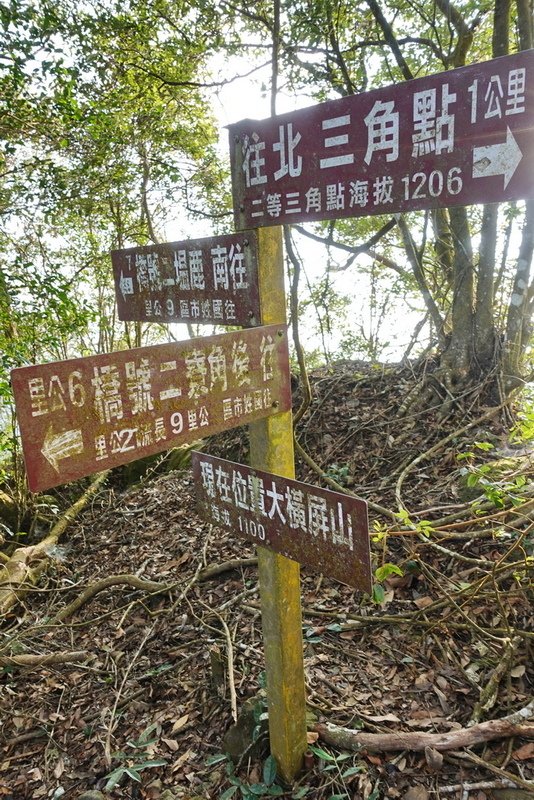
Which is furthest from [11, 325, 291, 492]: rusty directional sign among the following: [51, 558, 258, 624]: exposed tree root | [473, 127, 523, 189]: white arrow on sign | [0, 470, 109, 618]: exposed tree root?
[0, 470, 109, 618]: exposed tree root

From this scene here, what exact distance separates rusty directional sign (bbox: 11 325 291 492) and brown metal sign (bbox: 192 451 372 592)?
1.03ft

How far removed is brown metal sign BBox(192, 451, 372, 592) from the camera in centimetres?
165

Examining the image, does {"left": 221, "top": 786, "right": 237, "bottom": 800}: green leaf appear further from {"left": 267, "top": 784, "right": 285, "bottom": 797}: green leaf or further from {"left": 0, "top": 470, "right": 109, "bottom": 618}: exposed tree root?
{"left": 0, "top": 470, "right": 109, "bottom": 618}: exposed tree root

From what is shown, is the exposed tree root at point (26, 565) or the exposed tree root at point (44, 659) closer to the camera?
the exposed tree root at point (44, 659)

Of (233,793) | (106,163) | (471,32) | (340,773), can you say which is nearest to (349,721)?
(340,773)

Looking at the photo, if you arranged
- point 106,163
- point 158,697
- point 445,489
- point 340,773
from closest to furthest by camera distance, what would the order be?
point 340,773
point 158,697
point 445,489
point 106,163

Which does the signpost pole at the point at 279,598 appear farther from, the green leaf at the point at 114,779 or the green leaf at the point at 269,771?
the green leaf at the point at 114,779

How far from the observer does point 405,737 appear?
238 centimetres

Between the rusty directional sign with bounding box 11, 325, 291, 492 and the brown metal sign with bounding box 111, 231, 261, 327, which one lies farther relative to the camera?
the brown metal sign with bounding box 111, 231, 261, 327

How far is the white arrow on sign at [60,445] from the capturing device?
119 cm

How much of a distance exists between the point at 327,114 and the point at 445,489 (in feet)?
10.4

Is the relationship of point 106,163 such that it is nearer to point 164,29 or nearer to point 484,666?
point 164,29

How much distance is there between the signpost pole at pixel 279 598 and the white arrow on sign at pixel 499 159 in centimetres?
73

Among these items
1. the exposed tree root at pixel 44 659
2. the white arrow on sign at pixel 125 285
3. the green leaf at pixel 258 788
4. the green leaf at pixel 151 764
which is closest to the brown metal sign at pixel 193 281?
the white arrow on sign at pixel 125 285
